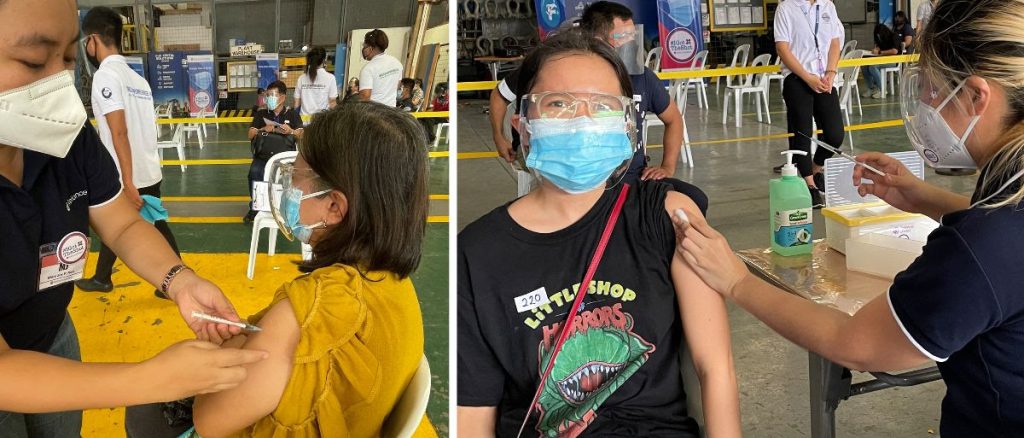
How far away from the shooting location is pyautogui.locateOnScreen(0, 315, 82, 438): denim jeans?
1055mm

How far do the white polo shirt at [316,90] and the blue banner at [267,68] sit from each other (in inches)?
1.6

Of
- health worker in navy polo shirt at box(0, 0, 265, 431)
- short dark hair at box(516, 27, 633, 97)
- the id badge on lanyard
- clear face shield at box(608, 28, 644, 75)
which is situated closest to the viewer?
health worker in navy polo shirt at box(0, 0, 265, 431)

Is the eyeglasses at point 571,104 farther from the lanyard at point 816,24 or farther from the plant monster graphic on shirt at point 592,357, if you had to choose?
the lanyard at point 816,24

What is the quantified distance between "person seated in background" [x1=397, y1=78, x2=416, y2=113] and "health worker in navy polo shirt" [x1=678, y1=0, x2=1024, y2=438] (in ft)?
1.71

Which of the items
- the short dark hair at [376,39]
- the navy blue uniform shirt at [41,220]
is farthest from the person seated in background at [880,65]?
the navy blue uniform shirt at [41,220]

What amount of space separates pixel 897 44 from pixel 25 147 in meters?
12.0

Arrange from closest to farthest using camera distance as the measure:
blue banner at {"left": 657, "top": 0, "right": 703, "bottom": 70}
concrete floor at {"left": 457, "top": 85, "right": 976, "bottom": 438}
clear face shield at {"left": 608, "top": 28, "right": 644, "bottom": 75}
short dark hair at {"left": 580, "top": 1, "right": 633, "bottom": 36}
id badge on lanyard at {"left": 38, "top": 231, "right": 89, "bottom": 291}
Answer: id badge on lanyard at {"left": 38, "top": 231, "right": 89, "bottom": 291} < concrete floor at {"left": 457, "top": 85, "right": 976, "bottom": 438} < clear face shield at {"left": 608, "top": 28, "right": 644, "bottom": 75} < short dark hair at {"left": 580, "top": 1, "right": 633, "bottom": 36} < blue banner at {"left": 657, "top": 0, "right": 703, "bottom": 70}

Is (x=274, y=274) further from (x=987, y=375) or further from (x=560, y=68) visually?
(x=987, y=375)

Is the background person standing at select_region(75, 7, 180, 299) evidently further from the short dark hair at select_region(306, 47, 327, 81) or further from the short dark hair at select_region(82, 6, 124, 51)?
the short dark hair at select_region(306, 47, 327, 81)

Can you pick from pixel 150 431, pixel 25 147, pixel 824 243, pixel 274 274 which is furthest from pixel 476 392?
pixel 824 243

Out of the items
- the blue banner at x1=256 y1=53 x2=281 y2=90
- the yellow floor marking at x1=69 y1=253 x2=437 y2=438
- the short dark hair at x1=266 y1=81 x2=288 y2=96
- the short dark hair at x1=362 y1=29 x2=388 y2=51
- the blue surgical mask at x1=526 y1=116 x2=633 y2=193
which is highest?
the short dark hair at x1=362 y1=29 x2=388 y2=51

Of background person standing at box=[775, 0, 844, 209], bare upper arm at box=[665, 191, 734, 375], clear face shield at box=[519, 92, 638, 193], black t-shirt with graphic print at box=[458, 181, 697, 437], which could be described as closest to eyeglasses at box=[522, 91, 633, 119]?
clear face shield at box=[519, 92, 638, 193]

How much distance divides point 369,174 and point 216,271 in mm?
305

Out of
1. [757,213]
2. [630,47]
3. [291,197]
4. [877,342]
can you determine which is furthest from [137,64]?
[757,213]
